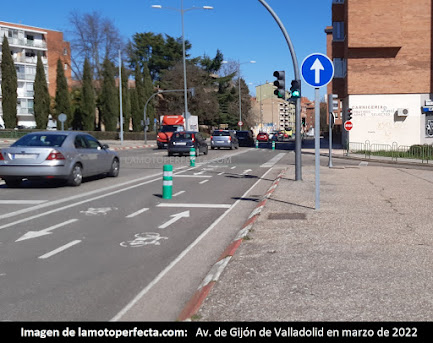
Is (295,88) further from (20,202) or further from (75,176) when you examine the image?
(20,202)

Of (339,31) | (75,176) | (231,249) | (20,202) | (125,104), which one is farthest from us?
(125,104)

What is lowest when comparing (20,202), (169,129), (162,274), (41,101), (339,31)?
(162,274)

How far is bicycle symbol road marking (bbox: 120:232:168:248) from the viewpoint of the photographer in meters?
7.20

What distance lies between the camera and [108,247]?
700cm

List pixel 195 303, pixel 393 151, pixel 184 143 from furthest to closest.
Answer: pixel 393 151
pixel 184 143
pixel 195 303

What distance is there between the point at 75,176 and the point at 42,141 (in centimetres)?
123

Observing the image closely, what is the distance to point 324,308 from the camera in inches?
169

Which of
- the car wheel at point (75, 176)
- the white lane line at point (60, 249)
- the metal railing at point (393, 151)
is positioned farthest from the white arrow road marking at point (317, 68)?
the metal railing at point (393, 151)

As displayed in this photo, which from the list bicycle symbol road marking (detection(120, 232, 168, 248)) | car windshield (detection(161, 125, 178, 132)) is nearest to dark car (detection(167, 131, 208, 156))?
car windshield (detection(161, 125, 178, 132))

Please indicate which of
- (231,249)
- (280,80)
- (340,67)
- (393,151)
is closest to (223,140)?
(340,67)

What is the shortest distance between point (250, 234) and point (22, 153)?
7915 mm

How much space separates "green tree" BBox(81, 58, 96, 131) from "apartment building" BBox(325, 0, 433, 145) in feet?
119
